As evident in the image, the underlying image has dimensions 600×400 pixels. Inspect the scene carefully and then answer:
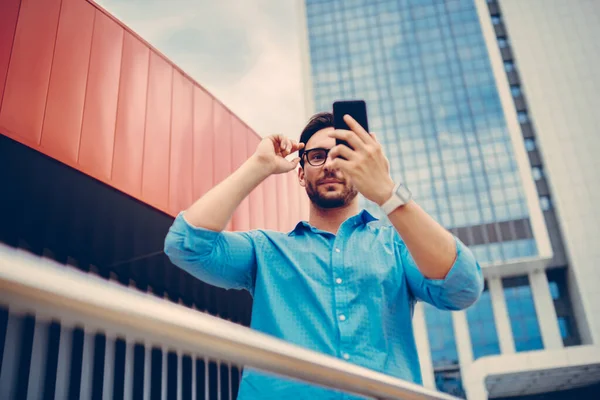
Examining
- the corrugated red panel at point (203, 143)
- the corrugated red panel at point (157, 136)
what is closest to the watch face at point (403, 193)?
the corrugated red panel at point (157, 136)

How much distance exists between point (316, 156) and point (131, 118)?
11.0 feet

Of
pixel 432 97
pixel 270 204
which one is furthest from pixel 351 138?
pixel 432 97

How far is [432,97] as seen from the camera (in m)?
50.8

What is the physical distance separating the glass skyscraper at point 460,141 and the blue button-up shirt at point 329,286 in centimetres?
3605

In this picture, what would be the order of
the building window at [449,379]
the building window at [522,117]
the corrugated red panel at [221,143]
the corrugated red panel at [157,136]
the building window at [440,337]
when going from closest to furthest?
the corrugated red panel at [157,136] < the corrugated red panel at [221,143] < the building window at [449,379] < the building window at [440,337] < the building window at [522,117]

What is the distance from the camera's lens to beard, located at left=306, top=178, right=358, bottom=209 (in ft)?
6.45

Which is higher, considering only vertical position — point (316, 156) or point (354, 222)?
point (316, 156)

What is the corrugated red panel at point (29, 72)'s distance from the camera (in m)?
3.67

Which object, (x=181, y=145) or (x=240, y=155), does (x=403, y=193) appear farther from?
(x=240, y=155)

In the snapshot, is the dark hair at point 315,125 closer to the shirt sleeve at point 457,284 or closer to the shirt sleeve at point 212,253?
the shirt sleeve at point 212,253

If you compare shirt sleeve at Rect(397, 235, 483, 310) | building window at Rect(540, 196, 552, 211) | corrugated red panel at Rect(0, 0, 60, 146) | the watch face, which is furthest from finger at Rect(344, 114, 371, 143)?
building window at Rect(540, 196, 552, 211)

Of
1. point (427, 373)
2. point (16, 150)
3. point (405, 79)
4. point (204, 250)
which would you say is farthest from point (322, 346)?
point (405, 79)

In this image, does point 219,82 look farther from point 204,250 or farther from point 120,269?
point 204,250

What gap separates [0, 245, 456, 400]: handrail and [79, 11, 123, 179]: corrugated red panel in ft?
12.5
